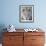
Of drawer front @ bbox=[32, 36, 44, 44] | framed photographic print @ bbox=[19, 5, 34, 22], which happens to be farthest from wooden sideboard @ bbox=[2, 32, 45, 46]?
framed photographic print @ bbox=[19, 5, 34, 22]

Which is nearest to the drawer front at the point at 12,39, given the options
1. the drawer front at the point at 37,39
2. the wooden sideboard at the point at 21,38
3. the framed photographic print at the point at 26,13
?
the wooden sideboard at the point at 21,38

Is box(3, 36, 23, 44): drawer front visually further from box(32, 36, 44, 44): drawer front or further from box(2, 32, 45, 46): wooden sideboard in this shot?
box(32, 36, 44, 44): drawer front

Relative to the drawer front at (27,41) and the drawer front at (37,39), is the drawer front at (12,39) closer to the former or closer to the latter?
the drawer front at (27,41)

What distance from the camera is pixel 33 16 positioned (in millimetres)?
4086

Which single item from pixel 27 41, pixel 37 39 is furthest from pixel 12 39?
pixel 37 39

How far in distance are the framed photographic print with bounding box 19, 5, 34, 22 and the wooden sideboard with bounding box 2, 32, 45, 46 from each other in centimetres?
66

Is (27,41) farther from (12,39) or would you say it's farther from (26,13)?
(26,13)

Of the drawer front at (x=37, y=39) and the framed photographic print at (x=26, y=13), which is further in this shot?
the framed photographic print at (x=26, y=13)

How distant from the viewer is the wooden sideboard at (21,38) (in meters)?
3.56

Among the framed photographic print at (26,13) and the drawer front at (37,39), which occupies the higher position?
the framed photographic print at (26,13)

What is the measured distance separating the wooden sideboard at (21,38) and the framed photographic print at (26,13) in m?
0.66

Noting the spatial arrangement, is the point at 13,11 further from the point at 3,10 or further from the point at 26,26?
the point at 26,26

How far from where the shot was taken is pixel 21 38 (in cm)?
357

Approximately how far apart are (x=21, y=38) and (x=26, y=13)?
36.4 inches
